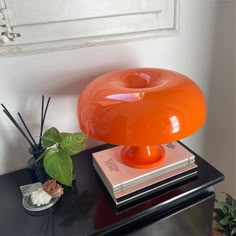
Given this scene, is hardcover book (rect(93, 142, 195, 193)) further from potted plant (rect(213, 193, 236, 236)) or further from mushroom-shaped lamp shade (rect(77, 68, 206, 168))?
potted plant (rect(213, 193, 236, 236))

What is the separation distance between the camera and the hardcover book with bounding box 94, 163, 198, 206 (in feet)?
2.47

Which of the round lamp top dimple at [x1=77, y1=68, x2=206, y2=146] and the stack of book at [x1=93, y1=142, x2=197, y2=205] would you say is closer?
the round lamp top dimple at [x1=77, y1=68, x2=206, y2=146]

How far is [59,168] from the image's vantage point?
0.72 m

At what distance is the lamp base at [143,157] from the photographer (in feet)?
2.67

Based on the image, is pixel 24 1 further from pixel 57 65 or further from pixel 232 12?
pixel 232 12

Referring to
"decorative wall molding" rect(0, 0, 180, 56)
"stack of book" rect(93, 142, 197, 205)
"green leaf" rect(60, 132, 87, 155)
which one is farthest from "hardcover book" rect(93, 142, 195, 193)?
"decorative wall molding" rect(0, 0, 180, 56)

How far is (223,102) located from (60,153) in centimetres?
89

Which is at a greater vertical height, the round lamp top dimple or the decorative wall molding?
the decorative wall molding

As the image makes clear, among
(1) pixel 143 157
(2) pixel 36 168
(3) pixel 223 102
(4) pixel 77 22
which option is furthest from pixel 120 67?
(3) pixel 223 102

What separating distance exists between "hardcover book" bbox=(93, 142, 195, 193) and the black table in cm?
5

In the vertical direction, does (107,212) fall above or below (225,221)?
above

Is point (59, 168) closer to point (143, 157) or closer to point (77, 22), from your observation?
point (143, 157)

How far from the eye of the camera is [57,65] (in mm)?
876

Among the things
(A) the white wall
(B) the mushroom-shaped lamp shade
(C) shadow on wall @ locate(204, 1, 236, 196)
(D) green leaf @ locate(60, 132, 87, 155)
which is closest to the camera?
(B) the mushroom-shaped lamp shade
